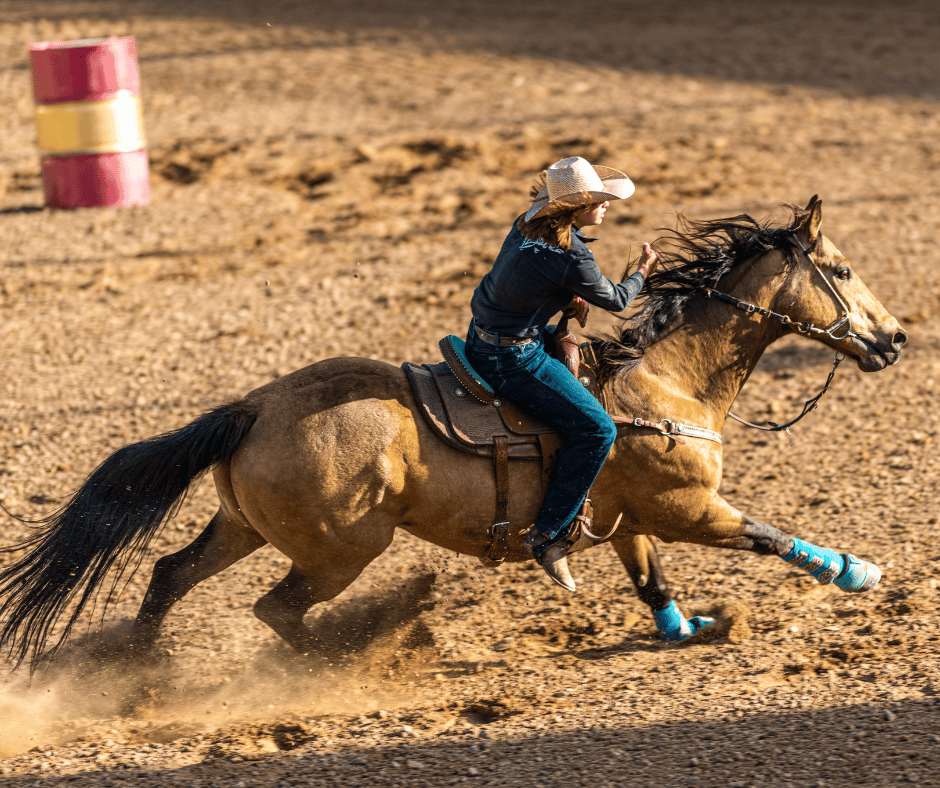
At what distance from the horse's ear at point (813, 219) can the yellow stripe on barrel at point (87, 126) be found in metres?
7.88

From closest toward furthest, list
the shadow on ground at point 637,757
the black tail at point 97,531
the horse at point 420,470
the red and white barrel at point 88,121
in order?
the shadow on ground at point 637,757 → the horse at point 420,470 → the black tail at point 97,531 → the red and white barrel at point 88,121

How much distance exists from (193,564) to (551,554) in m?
1.56

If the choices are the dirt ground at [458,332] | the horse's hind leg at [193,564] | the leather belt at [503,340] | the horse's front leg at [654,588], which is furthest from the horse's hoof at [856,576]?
the horse's hind leg at [193,564]

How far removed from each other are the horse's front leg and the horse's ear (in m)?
1.56

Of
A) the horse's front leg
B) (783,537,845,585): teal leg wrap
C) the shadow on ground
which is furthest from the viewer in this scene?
the horse's front leg

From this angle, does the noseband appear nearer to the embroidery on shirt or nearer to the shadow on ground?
the embroidery on shirt

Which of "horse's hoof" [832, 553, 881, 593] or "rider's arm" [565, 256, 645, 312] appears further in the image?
"horse's hoof" [832, 553, 881, 593]

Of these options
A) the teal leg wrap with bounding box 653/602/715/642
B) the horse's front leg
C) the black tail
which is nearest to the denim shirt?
the black tail

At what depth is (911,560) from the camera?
527 centimetres

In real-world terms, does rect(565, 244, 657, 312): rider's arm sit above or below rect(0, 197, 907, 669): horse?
above

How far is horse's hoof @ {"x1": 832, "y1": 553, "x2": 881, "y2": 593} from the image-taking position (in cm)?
461

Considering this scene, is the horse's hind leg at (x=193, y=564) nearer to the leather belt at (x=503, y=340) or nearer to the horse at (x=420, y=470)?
the horse at (x=420, y=470)

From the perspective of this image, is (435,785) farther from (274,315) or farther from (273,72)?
(273,72)

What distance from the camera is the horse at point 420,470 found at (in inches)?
162
